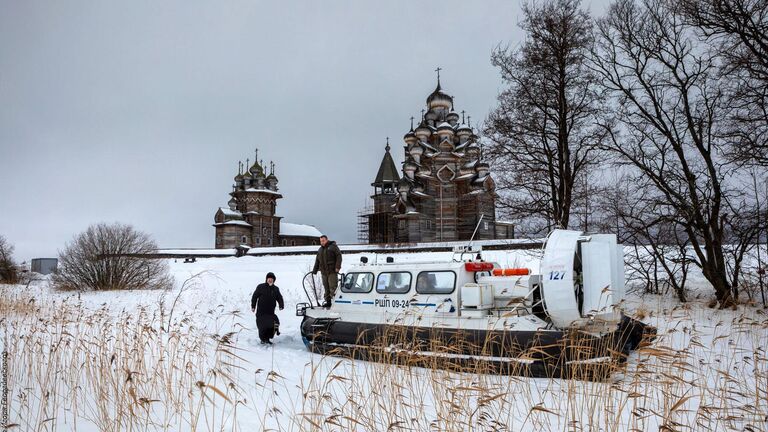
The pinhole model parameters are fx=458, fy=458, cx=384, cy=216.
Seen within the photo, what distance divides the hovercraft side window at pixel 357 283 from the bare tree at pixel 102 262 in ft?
48.3

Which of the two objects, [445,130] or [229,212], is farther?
[229,212]

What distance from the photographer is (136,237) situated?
20734 mm

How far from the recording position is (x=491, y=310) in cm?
792

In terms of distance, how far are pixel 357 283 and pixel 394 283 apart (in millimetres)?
942

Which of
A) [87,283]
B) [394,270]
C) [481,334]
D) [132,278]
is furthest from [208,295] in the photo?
[481,334]

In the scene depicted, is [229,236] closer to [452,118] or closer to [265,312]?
[452,118]

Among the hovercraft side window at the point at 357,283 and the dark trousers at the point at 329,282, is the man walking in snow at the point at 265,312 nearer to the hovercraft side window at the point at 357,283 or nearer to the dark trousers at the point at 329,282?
the dark trousers at the point at 329,282

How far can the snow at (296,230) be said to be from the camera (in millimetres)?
64000

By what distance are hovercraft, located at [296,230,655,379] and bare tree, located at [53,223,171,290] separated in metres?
14.1

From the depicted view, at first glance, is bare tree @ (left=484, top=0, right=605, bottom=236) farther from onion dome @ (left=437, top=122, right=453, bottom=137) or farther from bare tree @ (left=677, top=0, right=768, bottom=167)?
onion dome @ (left=437, top=122, right=453, bottom=137)

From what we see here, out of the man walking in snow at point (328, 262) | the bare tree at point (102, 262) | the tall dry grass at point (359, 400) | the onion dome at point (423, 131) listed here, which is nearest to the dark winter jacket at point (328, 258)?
the man walking in snow at point (328, 262)

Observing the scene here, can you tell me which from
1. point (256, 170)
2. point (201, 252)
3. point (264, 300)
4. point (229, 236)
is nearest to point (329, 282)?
point (264, 300)

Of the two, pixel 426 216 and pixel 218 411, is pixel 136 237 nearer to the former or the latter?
pixel 218 411

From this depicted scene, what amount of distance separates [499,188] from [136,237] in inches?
648
